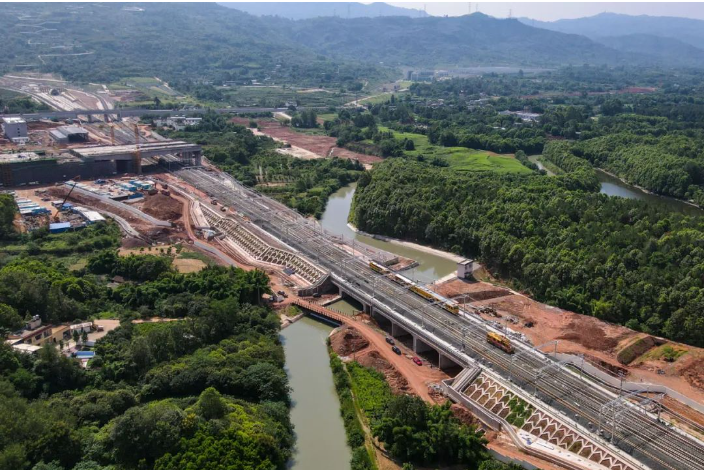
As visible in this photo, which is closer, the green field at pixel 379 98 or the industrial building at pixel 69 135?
the industrial building at pixel 69 135

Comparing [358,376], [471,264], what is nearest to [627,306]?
[471,264]

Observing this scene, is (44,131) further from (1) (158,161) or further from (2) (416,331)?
(2) (416,331)

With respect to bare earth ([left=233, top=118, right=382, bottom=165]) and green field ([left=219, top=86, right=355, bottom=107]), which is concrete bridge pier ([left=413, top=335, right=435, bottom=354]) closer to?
bare earth ([left=233, top=118, right=382, bottom=165])

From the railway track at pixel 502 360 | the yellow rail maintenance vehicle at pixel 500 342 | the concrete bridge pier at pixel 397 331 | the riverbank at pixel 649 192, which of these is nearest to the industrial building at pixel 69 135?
the railway track at pixel 502 360

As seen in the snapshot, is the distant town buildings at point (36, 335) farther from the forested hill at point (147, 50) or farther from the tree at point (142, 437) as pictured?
the forested hill at point (147, 50)

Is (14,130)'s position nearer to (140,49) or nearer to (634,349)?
(634,349)

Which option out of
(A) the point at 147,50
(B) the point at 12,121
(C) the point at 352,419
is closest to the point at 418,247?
(C) the point at 352,419
